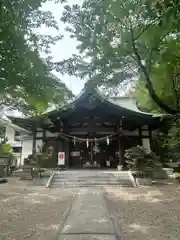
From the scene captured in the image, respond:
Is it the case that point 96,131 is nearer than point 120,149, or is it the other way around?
point 120,149

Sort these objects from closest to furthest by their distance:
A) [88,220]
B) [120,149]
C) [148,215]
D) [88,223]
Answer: [88,223] < [88,220] < [148,215] < [120,149]

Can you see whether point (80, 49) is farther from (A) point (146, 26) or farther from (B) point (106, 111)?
(B) point (106, 111)

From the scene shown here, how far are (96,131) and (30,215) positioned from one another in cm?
1116

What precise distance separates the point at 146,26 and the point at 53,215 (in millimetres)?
5311

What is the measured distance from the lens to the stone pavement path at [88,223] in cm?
420

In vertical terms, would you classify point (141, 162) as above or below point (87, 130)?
below

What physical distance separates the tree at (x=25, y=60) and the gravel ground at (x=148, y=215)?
3.40m

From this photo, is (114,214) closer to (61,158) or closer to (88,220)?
(88,220)

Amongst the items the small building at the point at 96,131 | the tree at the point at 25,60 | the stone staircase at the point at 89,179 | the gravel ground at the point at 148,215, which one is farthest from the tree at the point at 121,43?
the small building at the point at 96,131

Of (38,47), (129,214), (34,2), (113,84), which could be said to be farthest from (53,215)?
(34,2)

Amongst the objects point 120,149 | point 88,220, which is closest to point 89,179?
point 120,149

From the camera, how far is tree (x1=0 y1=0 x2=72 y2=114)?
12.6 feet

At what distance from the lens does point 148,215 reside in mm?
5961

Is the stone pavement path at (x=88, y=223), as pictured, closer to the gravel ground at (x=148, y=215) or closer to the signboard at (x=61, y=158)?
the gravel ground at (x=148, y=215)
